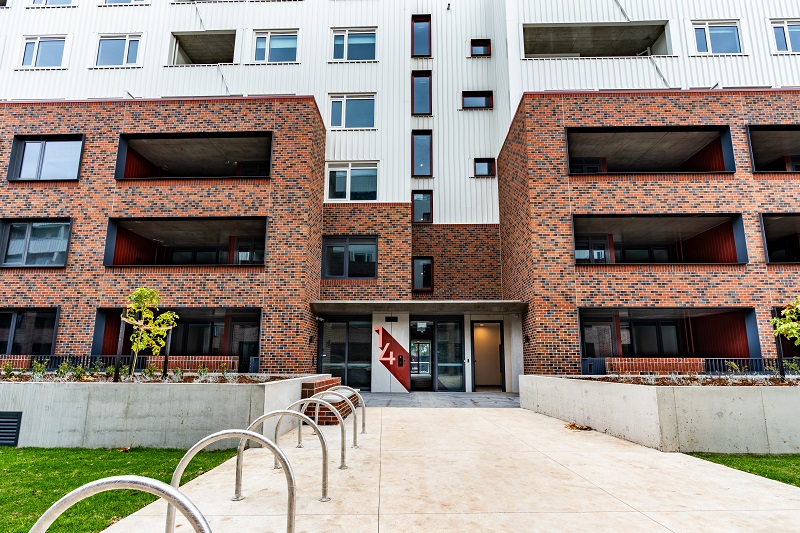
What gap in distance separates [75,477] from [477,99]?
19426 millimetres

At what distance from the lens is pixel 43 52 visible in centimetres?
1948

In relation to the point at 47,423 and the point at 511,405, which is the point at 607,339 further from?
the point at 47,423

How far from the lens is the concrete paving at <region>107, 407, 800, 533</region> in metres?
3.81

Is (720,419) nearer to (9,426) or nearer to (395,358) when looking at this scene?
(395,358)

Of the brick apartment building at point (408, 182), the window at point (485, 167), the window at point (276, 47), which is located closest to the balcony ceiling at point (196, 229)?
the brick apartment building at point (408, 182)

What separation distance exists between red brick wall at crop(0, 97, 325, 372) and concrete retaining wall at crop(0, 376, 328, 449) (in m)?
6.21

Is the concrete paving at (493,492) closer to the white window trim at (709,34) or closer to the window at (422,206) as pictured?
the window at (422,206)

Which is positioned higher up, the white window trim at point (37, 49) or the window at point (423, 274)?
the white window trim at point (37, 49)

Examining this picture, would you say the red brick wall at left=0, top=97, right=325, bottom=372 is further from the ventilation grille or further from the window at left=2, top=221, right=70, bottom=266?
→ the ventilation grille

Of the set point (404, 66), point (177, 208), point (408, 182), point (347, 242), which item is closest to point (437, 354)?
point (347, 242)

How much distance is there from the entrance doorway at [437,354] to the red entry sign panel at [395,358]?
0.31 meters

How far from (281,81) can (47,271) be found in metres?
11.9

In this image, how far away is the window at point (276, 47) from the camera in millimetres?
19891

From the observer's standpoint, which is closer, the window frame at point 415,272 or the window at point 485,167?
the window frame at point 415,272
